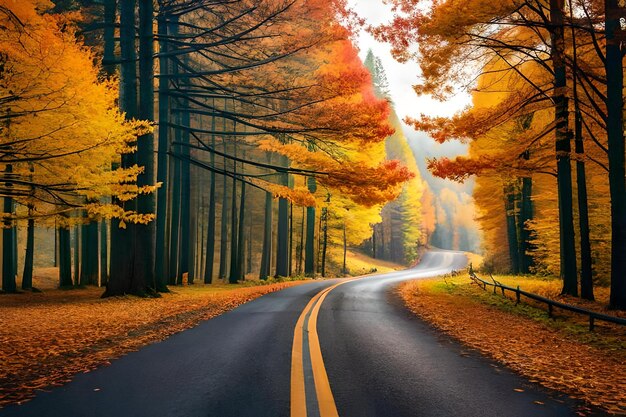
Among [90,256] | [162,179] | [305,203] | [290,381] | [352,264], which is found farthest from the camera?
[352,264]

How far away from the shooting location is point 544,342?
7980 millimetres

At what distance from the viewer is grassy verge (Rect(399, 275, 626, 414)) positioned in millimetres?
5285

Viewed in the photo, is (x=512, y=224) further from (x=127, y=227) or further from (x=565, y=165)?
(x=127, y=227)

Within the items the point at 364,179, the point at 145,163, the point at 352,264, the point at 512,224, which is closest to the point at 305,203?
the point at 364,179

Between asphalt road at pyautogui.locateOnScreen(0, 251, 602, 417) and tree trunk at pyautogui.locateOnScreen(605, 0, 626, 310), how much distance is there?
6.41 m

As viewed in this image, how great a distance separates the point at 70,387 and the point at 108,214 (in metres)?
9.11

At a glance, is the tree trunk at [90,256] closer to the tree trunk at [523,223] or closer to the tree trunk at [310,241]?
the tree trunk at [310,241]

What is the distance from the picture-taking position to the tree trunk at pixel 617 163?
1110 cm

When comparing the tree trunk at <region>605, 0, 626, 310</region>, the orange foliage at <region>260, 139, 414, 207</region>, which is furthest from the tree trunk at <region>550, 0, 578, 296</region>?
the orange foliage at <region>260, 139, 414, 207</region>

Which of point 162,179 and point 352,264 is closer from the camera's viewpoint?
point 162,179

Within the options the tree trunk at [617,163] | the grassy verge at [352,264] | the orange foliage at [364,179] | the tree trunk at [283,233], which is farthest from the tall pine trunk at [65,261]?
the grassy verge at [352,264]

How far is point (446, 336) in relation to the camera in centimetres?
823

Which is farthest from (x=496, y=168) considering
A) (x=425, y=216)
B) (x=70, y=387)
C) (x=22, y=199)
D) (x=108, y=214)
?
(x=425, y=216)

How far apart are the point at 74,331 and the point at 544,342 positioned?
900cm
